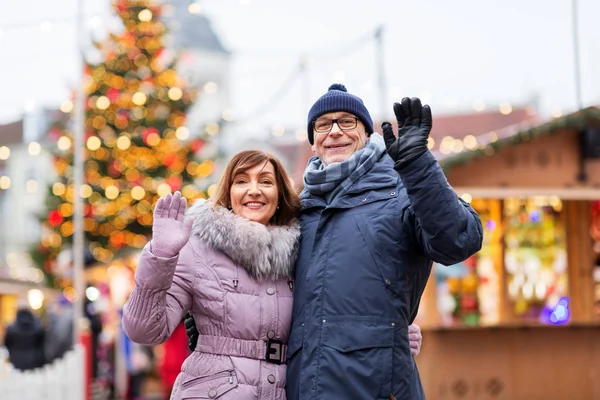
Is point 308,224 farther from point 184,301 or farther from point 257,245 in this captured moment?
point 184,301

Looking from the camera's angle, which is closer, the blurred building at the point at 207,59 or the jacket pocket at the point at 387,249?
the jacket pocket at the point at 387,249

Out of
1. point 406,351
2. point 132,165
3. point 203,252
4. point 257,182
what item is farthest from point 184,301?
point 132,165

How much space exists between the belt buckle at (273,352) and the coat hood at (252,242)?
25cm

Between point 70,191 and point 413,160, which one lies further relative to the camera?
point 70,191

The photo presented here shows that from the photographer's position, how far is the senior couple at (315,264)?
354 centimetres

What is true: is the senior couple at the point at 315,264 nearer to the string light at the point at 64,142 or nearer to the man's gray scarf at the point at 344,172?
the man's gray scarf at the point at 344,172

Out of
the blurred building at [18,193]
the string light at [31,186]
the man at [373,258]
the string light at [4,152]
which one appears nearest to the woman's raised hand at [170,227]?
the man at [373,258]

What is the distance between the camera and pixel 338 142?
13.1ft

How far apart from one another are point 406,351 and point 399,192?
1.93 ft

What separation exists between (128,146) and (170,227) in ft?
58.2

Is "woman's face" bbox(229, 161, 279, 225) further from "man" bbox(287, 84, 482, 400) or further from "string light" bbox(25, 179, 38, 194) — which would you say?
"string light" bbox(25, 179, 38, 194)

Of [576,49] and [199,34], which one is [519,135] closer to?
[576,49]

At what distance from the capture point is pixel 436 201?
3.42 metres

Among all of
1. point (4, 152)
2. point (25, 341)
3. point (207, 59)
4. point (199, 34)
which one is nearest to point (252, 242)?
point (25, 341)
